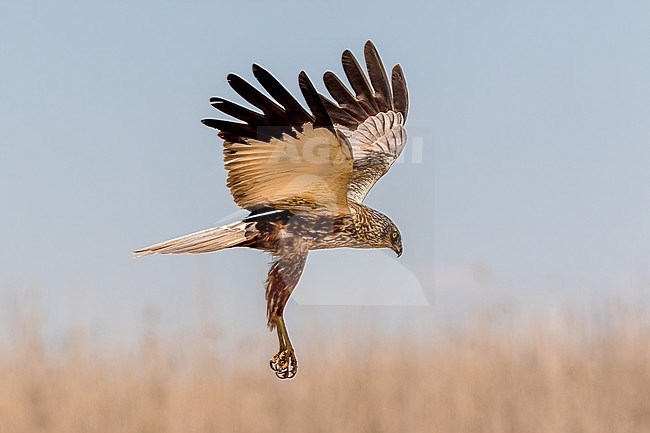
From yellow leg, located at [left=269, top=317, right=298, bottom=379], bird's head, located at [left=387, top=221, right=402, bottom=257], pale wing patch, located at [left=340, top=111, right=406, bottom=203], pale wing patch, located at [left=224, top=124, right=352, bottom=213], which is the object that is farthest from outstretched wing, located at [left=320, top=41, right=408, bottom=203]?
yellow leg, located at [left=269, top=317, right=298, bottom=379]

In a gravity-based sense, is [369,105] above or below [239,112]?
above

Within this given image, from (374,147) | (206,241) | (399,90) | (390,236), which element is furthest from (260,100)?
(399,90)

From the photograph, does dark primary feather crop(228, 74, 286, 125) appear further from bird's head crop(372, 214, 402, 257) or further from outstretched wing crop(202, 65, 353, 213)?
bird's head crop(372, 214, 402, 257)

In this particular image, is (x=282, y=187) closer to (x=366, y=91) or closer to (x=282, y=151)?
(x=282, y=151)

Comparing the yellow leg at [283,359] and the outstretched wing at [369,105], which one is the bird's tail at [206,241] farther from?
the outstretched wing at [369,105]

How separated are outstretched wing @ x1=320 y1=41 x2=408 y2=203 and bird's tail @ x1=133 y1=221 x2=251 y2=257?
1.08 m

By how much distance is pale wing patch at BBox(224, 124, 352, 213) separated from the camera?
184 centimetres

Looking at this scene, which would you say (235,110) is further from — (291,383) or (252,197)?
(291,383)

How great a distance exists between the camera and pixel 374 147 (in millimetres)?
3010

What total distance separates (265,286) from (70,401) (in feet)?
20.6

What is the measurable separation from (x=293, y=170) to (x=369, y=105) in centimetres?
128

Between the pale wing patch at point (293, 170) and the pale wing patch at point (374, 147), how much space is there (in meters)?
0.61

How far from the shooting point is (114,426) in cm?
766

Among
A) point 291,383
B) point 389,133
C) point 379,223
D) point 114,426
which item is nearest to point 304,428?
point 291,383
